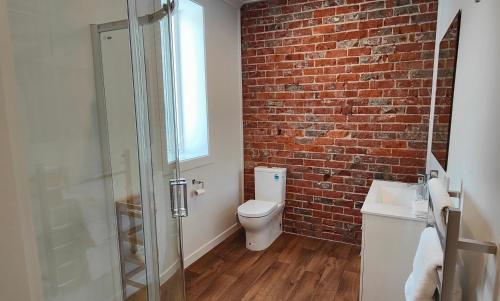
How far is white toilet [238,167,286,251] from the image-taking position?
9.19 feet

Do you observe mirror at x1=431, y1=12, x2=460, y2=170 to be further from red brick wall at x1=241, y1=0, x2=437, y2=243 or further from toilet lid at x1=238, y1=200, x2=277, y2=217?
toilet lid at x1=238, y1=200, x2=277, y2=217

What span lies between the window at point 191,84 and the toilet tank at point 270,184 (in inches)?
27.2

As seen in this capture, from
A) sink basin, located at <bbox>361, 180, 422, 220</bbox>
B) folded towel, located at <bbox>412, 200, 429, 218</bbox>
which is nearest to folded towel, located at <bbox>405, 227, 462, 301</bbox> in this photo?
folded towel, located at <bbox>412, 200, 429, 218</bbox>

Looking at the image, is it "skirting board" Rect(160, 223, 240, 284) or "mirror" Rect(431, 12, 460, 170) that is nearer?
"mirror" Rect(431, 12, 460, 170)

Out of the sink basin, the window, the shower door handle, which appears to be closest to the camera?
the shower door handle

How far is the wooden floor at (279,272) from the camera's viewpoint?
224 centimetres

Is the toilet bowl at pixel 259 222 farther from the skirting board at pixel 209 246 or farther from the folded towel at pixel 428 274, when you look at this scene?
the folded towel at pixel 428 274

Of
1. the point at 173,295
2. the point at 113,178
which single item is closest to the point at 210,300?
the point at 173,295

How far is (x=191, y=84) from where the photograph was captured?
2760 millimetres

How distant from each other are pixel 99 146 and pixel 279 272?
5.83 feet

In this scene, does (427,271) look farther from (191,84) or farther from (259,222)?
(191,84)

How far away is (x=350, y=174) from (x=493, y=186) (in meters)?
2.12

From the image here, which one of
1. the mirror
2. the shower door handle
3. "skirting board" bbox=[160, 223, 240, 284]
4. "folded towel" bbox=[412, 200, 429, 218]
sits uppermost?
the mirror

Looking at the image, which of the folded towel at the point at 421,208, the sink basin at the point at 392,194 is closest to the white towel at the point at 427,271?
the folded towel at the point at 421,208
